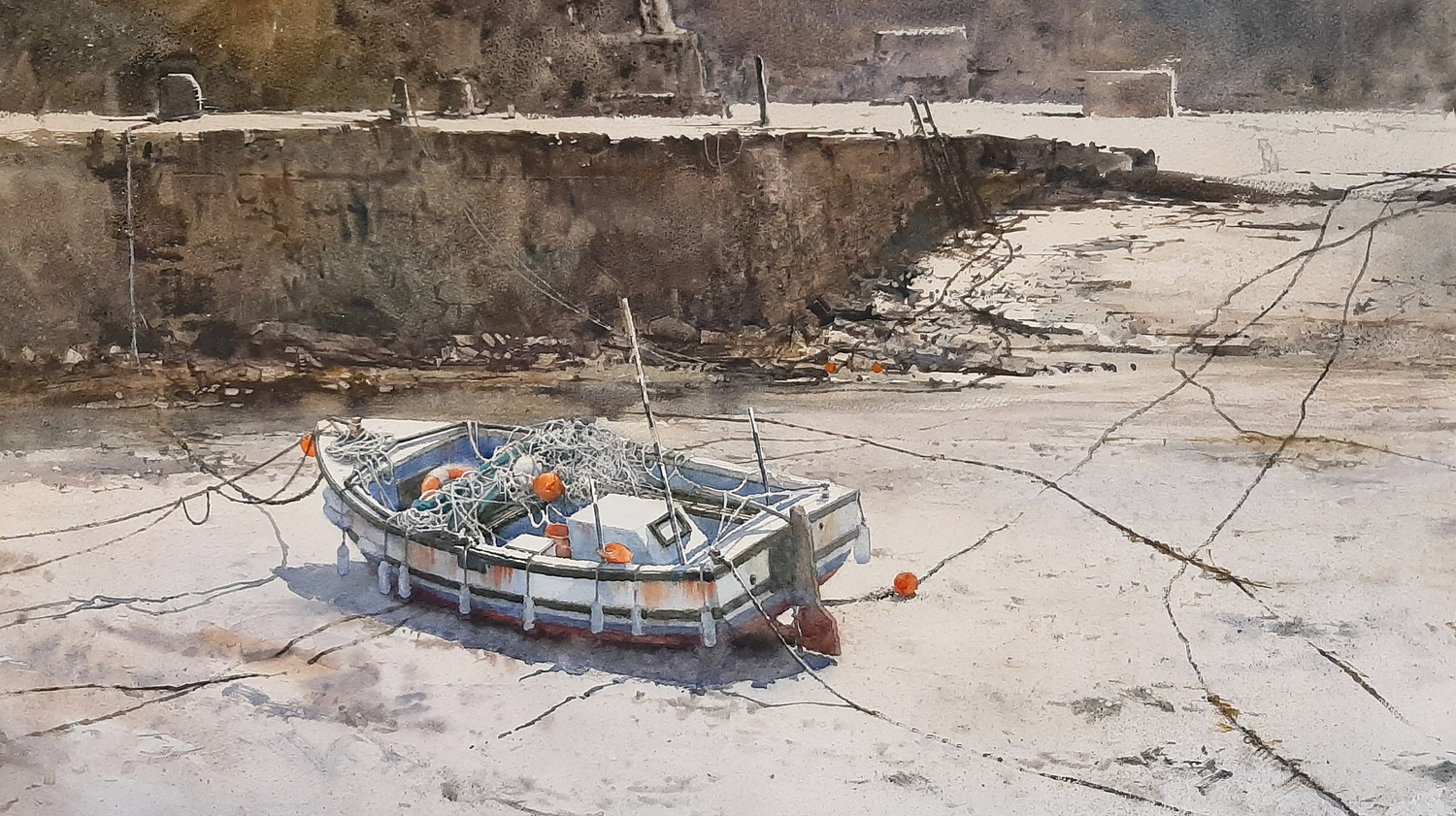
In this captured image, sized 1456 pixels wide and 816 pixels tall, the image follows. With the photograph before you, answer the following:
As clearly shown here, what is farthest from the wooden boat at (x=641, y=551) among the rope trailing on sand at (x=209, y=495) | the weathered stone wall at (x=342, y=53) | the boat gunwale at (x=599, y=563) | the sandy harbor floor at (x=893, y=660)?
the weathered stone wall at (x=342, y=53)

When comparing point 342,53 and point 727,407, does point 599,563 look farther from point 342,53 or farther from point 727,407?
point 342,53

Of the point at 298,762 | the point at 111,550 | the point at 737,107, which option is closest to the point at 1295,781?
the point at 298,762

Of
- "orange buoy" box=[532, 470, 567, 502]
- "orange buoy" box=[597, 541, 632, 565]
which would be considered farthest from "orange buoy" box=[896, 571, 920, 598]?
"orange buoy" box=[532, 470, 567, 502]

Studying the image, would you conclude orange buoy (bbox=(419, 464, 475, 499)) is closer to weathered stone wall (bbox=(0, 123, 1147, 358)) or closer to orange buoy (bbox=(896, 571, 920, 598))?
orange buoy (bbox=(896, 571, 920, 598))

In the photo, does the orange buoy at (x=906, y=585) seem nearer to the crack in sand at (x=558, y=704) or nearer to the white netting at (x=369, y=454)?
the crack in sand at (x=558, y=704)

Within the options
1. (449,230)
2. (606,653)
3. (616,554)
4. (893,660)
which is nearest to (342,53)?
(449,230)

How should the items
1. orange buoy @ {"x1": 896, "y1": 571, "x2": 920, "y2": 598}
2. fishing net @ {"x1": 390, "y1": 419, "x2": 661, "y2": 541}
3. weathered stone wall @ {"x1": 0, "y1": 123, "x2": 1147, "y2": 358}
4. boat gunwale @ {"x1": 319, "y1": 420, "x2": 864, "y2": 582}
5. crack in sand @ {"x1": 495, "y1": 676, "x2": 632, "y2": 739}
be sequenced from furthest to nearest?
weathered stone wall @ {"x1": 0, "y1": 123, "x2": 1147, "y2": 358}
orange buoy @ {"x1": 896, "y1": 571, "x2": 920, "y2": 598}
fishing net @ {"x1": 390, "y1": 419, "x2": 661, "y2": 541}
boat gunwale @ {"x1": 319, "y1": 420, "x2": 864, "y2": 582}
crack in sand @ {"x1": 495, "y1": 676, "x2": 632, "y2": 739}

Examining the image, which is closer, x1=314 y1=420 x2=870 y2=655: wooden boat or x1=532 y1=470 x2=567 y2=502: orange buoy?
x1=314 y1=420 x2=870 y2=655: wooden boat
